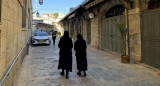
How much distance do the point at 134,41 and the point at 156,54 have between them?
130 cm

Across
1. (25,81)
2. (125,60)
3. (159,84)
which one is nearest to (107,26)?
(125,60)

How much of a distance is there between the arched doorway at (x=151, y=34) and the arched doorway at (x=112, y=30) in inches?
71.0

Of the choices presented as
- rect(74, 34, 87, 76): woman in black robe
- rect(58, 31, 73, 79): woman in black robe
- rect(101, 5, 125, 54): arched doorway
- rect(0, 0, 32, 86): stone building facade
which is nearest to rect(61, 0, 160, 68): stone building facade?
rect(101, 5, 125, 54): arched doorway

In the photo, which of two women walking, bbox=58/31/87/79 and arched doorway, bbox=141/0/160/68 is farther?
arched doorway, bbox=141/0/160/68

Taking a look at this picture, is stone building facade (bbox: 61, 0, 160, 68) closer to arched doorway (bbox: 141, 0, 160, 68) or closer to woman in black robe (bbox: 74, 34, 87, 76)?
arched doorway (bbox: 141, 0, 160, 68)

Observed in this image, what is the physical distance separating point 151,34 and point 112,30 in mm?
3370

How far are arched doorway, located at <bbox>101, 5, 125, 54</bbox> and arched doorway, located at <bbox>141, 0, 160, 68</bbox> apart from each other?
5.92 feet

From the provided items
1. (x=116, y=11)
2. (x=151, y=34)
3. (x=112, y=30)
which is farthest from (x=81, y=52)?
(x=116, y=11)

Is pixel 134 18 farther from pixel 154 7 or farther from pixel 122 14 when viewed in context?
pixel 122 14

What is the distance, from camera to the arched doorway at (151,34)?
4969 mm

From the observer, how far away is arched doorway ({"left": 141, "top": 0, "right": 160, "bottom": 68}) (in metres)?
4.97

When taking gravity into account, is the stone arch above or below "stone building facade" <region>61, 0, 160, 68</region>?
above

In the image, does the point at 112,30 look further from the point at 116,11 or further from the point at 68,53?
the point at 68,53

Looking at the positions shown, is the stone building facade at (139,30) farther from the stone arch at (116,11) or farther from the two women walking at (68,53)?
the two women walking at (68,53)
